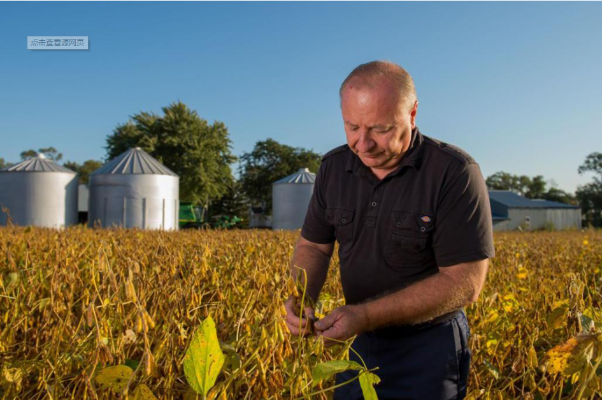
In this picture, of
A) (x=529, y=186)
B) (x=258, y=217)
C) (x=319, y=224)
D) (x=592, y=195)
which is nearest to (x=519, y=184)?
(x=529, y=186)

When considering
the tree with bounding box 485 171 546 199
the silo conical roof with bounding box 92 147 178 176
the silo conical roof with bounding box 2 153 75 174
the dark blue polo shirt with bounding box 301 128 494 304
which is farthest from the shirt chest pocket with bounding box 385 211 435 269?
the tree with bounding box 485 171 546 199

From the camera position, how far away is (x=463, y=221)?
1.75 meters

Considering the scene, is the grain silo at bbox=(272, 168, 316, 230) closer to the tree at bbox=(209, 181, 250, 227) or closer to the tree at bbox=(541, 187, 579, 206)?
the tree at bbox=(209, 181, 250, 227)

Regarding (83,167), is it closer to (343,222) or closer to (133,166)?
(133,166)

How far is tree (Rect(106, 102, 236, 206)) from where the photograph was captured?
35.4m

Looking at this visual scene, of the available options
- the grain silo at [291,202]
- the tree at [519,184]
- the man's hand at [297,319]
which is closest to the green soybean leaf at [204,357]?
the man's hand at [297,319]

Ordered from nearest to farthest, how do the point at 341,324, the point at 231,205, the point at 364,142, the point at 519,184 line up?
1. the point at 341,324
2. the point at 364,142
3. the point at 231,205
4. the point at 519,184

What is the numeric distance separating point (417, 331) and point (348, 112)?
0.87 meters

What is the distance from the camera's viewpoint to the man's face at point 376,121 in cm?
172

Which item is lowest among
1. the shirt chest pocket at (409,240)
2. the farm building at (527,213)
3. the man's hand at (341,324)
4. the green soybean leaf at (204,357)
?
the man's hand at (341,324)

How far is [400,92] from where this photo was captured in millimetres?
1749

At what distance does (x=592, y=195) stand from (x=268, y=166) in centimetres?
3555

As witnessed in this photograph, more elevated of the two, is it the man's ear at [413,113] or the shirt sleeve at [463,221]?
the man's ear at [413,113]

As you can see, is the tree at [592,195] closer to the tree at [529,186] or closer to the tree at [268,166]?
the tree at [529,186]
